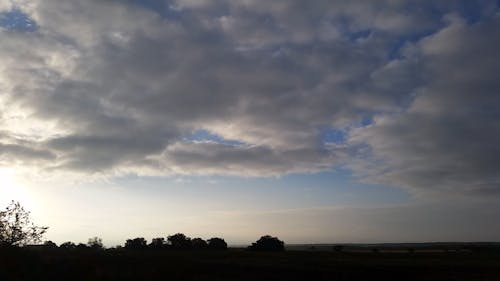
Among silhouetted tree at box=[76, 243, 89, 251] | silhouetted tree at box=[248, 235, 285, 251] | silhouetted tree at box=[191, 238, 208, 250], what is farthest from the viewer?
silhouetted tree at box=[191, 238, 208, 250]

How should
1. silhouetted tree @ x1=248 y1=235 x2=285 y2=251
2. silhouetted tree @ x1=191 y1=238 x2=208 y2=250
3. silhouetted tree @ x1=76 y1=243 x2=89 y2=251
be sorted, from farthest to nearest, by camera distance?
1. silhouetted tree @ x1=191 y1=238 x2=208 y2=250
2. silhouetted tree @ x1=248 y1=235 x2=285 y2=251
3. silhouetted tree @ x1=76 y1=243 x2=89 y2=251

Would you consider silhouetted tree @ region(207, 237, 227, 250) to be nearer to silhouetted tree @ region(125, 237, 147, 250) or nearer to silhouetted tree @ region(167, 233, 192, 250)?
silhouetted tree @ region(167, 233, 192, 250)

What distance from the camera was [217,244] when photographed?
122 m

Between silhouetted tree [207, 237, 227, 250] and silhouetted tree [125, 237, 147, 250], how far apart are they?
724 inches

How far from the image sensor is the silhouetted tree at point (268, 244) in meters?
117

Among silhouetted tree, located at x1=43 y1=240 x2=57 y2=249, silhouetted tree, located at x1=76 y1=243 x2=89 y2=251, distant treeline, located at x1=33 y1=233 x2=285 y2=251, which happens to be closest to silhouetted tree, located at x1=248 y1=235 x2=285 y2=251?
distant treeline, located at x1=33 y1=233 x2=285 y2=251

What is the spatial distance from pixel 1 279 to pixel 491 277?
45.9 m

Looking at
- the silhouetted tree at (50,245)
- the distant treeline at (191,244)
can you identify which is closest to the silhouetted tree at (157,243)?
the distant treeline at (191,244)

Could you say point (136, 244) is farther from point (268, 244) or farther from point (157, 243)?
point (268, 244)

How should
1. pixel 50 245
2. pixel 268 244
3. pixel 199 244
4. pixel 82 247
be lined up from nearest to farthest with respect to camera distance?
pixel 82 247 < pixel 268 244 < pixel 199 244 < pixel 50 245

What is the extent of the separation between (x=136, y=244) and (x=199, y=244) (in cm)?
1912

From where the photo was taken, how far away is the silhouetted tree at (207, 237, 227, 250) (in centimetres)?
12100

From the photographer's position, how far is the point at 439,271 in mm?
53250

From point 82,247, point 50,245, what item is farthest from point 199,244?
point 50,245
